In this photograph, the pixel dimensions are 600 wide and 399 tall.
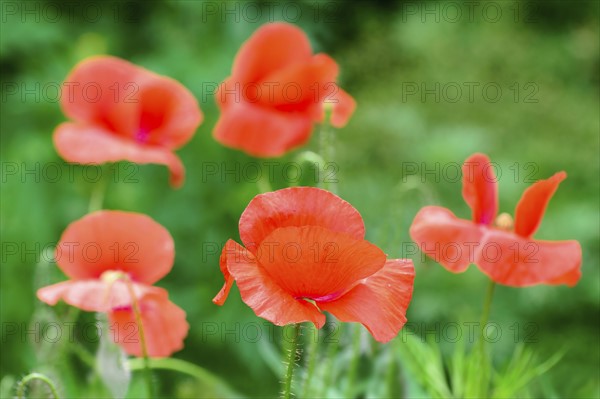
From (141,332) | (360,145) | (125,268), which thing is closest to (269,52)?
(125,268)

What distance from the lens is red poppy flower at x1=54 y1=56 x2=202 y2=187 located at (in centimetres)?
104

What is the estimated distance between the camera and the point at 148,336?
820 mm

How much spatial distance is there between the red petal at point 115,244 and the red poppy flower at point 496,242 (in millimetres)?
225

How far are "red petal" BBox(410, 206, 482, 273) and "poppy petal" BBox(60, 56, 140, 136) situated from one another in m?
0.39

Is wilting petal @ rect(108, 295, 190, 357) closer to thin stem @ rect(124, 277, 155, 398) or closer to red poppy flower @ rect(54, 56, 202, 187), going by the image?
thin stem @ rect(124, 277, 155, 398)

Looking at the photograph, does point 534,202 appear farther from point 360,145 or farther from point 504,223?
point 360,145

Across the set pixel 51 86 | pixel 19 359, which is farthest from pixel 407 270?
pixel 51 86

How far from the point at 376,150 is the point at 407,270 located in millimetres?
1595

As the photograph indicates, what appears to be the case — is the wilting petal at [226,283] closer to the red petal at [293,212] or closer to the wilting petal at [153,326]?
the red petal at [293,212]

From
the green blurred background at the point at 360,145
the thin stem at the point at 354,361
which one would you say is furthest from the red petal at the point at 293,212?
the green blurred background at the point at 360,145

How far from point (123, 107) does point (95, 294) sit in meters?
0.32

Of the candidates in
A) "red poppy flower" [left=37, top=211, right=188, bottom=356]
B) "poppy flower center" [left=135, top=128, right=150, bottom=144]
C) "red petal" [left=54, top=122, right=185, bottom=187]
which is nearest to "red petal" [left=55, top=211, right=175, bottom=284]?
"red poppy flower" [left=37, top=211, right=188, bottom=356]

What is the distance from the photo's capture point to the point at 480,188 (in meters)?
0.83

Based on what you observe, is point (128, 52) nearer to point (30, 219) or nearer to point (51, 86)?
point (51, 86)
